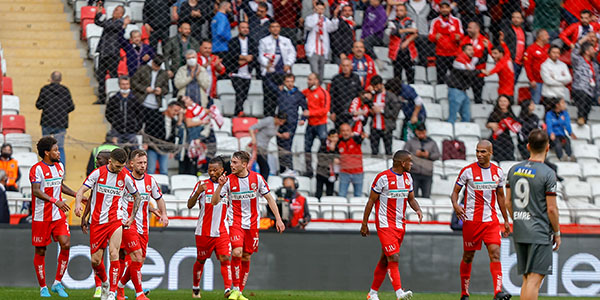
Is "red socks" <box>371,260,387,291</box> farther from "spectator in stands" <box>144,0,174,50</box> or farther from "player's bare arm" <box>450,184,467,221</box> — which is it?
"spectator in stands" <box>144,0,174,50</box>

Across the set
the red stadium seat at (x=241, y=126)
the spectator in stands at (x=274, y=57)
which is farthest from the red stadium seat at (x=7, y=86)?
the spectator in stands at (x=274, y=57)

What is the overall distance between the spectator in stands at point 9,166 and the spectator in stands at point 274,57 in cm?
497

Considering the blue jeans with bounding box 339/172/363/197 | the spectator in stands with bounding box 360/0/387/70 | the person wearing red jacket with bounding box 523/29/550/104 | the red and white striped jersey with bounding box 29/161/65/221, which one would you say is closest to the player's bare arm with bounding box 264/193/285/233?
the red and white striped jersey with bounding box 29/161/65/221

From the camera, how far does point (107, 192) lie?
11750 millimetres

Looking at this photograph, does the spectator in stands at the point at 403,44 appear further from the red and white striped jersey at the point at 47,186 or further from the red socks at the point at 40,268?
the red socks at the point at 40,268

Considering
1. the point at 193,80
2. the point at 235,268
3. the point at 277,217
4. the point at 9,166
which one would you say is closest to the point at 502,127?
the point at 193,80

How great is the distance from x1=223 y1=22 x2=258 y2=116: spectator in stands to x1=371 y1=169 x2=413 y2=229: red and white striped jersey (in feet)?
21.8

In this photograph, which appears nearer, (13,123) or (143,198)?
(143,198)

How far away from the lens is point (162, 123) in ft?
57.1

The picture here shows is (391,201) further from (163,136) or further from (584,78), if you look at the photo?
(584,78)

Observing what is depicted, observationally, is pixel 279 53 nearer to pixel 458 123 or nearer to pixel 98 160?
pixel 458 123

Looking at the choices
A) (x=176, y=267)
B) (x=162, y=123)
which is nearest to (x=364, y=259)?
(x=176, y=267)

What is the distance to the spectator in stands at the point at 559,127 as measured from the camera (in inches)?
766

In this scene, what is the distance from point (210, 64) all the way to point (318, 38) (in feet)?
7.72
